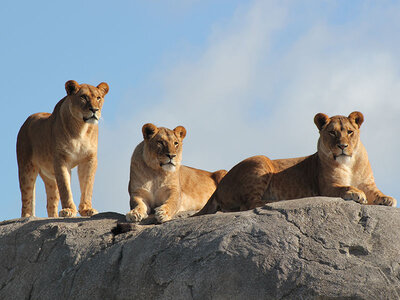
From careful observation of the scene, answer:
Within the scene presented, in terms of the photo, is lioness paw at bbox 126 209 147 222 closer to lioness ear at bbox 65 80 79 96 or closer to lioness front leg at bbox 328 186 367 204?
lioness front leg at bbox 328 186 367 204

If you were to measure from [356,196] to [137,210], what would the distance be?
6.98 feet

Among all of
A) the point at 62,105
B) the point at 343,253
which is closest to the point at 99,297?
the point at 343,253

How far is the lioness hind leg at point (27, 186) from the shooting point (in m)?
10.1

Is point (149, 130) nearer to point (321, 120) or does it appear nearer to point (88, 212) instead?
point (88, 212)

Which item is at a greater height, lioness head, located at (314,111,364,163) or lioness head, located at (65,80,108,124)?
lioness head, located at (65,80,108,124)

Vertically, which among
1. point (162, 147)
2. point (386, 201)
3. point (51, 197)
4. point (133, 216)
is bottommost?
point (386, 201)

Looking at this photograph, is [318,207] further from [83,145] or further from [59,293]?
[83,145]

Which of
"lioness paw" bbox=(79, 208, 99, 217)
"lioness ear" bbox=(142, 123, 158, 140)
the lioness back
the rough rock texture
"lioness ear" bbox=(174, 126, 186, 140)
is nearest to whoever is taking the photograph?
the rough rock texture

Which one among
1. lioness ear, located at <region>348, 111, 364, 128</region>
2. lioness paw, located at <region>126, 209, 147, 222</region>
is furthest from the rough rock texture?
lioness ear, located at <region>348, 111, 364, 128</region>

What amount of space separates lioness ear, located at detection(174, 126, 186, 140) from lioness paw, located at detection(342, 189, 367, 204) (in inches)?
72.6

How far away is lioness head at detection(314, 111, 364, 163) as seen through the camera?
317 inches

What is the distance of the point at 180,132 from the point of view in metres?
8.51

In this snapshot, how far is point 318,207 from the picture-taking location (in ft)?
22.6

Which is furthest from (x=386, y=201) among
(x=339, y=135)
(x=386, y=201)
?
(x=339, y=135)
